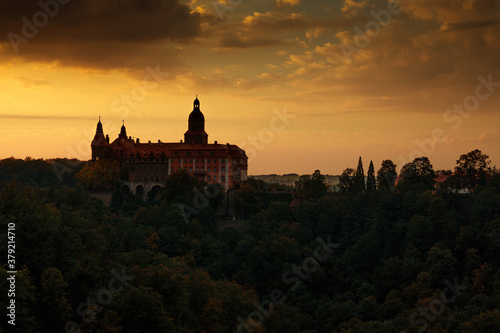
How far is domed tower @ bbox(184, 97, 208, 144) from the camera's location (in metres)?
106

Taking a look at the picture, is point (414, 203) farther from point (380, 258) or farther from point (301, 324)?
point (301, 324)

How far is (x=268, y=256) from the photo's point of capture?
2975 inches

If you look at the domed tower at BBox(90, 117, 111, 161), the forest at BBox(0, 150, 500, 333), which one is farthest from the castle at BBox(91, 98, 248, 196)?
the forest at BBox(0, 150, 500, 333)

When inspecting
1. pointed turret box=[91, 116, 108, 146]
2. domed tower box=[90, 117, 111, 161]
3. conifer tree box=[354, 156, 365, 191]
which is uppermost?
pointed turret box=[91, 116, 108, 146]

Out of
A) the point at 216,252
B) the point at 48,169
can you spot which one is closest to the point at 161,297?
the point at 216,252

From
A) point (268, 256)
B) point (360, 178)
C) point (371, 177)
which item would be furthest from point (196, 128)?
point (268, 256)

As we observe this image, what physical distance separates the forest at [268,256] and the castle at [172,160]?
4059mm

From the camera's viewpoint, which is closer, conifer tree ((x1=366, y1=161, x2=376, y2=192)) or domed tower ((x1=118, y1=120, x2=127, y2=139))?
conifer tree ((x1=366, y1=161, x2=376, y2=192))

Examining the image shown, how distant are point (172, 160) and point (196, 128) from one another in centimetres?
920

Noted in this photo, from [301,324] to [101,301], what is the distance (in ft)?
87.1

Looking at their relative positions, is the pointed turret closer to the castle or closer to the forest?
the castle

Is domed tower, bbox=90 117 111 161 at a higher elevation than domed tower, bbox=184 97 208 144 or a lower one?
lower

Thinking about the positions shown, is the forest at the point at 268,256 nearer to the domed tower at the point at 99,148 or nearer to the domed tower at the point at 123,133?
the domed tower at the point at 99,148

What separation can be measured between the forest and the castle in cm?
406
